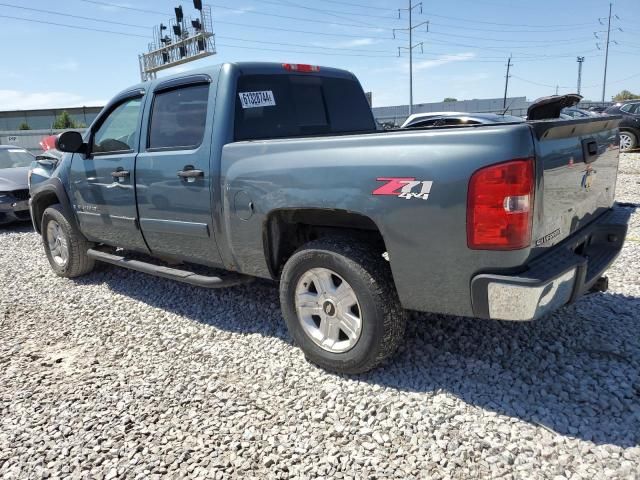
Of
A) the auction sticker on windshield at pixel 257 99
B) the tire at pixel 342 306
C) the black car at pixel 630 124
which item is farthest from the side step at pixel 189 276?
the black car at pixel 630 124

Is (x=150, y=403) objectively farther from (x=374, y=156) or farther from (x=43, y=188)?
(x=43, y=188)

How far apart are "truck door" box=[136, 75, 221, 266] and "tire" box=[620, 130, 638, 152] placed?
15.8m

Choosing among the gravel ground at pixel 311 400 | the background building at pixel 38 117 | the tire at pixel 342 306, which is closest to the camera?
the gravel ground at pixel 311 400

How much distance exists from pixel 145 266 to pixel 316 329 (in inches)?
74.9

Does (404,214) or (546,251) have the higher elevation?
(404,214)

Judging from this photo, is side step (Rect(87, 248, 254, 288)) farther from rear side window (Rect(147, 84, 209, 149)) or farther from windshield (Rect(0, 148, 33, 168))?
windshield (Rect(0, 148, 33, 168))

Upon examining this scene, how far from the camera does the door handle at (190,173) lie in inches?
140

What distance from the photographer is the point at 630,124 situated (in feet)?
51.0

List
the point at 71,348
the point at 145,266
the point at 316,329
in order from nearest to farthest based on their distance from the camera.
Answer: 1. the point at 316,329
2. the point at 71,348
3. the point at 145,266

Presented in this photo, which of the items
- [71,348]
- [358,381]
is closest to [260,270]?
[358,381]

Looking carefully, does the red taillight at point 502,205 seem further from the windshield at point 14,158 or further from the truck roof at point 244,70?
the windshield at point 14,158

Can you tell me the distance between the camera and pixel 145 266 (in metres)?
4.35

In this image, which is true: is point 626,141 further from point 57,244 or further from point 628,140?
point 57,244

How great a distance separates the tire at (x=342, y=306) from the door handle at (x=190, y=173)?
3.19 feet
